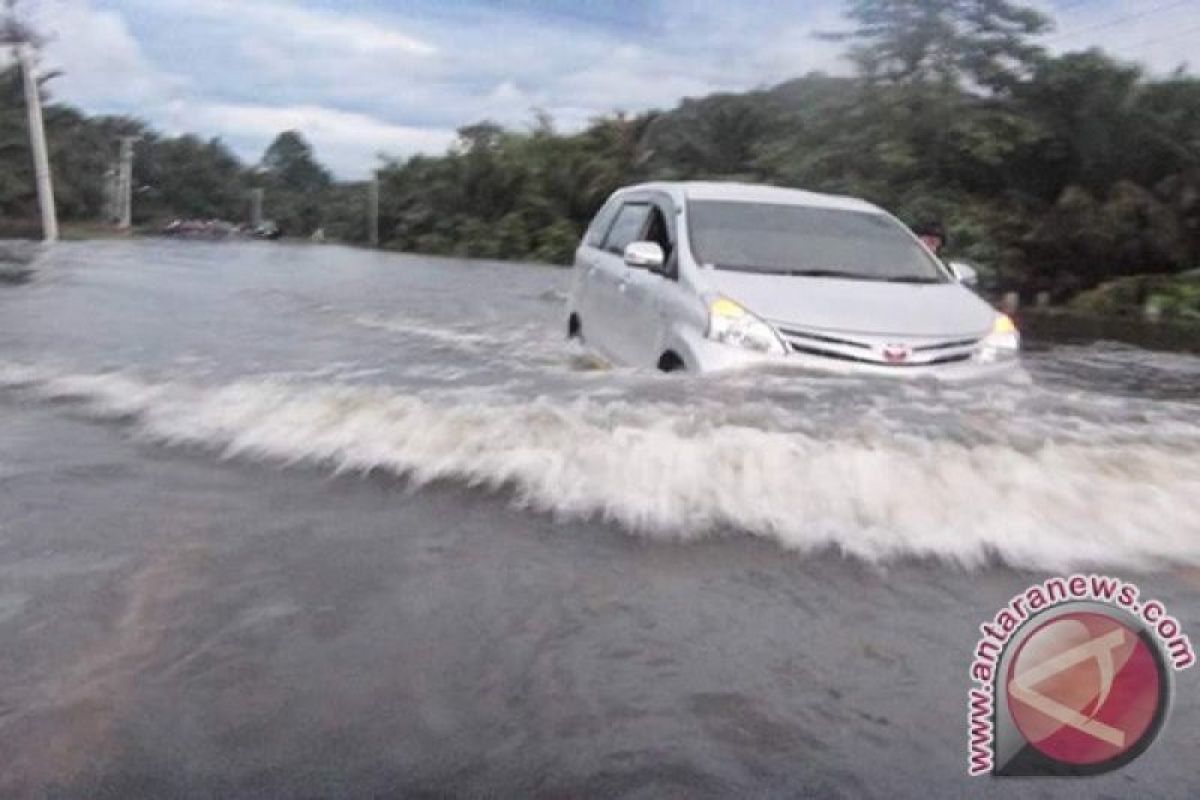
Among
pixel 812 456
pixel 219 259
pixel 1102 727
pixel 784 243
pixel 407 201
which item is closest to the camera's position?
pixel 1102 727

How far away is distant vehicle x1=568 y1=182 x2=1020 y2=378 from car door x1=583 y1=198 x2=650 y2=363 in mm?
13

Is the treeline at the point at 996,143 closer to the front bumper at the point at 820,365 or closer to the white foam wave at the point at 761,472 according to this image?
the front bumper at the point at 820,365

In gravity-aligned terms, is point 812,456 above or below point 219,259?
above

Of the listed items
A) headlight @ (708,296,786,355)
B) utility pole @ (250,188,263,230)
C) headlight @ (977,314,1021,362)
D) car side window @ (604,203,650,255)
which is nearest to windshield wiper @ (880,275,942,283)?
headlight @ (977,314,1021,362)

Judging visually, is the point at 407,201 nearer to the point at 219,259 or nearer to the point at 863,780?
the point at 219,259

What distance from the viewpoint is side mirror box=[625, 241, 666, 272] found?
730cm

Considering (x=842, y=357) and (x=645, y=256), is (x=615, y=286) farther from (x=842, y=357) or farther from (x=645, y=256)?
(x=842, y=357)

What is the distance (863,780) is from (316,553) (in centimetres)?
207

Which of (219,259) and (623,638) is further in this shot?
(219,259)

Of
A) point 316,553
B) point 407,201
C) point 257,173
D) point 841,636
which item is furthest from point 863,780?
point 257,173

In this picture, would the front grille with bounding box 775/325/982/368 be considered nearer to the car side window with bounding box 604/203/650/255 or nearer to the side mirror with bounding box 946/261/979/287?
the side mirror with bounding box 946/261/979/287

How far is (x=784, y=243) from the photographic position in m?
7.45

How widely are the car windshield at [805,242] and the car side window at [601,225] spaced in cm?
145

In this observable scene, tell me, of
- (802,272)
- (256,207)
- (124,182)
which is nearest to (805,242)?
(802,272)
